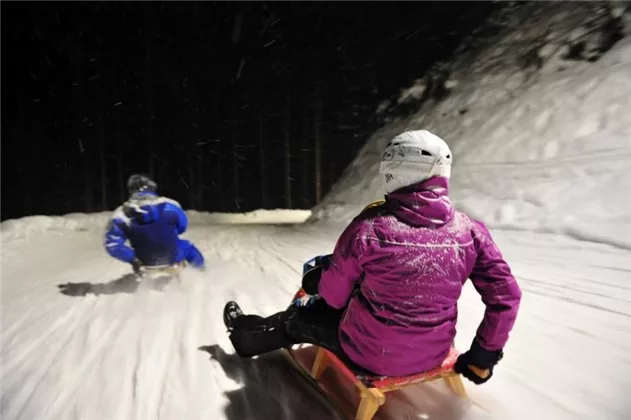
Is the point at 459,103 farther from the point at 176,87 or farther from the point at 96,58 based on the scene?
the point at 96,58

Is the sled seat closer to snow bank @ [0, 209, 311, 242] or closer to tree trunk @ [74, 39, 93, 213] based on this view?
snow bank @ [0, 209, 311, 242]

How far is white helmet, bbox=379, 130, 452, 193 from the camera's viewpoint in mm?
1798

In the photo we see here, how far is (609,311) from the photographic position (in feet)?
10.5

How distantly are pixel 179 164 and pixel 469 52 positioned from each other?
360 inches

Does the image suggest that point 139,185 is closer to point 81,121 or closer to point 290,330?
point 290,330

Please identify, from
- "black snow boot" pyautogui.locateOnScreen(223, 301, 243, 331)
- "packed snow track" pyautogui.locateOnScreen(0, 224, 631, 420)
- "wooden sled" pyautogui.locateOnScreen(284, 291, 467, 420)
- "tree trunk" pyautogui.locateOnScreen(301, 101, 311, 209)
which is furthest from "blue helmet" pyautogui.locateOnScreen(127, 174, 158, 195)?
"tree trunk" pyautogui.locateOnScreen(301, 101, 311, 209)

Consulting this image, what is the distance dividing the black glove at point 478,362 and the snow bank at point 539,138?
3.30 m

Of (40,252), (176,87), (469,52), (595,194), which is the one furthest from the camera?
(176,87)

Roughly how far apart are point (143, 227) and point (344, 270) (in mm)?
3230

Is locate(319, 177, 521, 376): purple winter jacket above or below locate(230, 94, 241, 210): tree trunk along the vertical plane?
above

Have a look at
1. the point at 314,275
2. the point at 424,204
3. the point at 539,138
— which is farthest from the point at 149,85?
the point at 424,204

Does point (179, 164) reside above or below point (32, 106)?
below

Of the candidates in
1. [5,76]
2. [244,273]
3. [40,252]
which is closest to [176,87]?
[5,76]

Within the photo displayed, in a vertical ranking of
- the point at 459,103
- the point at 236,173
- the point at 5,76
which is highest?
the point at 5,76
